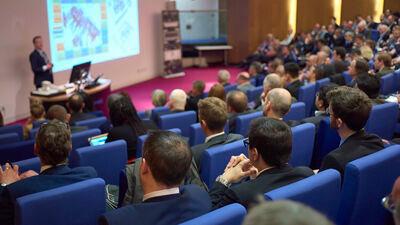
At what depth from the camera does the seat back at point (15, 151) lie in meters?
3.95

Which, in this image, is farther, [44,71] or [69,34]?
[69,34]

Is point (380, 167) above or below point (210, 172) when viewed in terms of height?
above

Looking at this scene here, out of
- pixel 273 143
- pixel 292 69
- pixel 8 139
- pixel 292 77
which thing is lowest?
pixel 8 139

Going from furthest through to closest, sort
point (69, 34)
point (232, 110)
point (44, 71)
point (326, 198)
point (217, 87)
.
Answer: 1. point (69, 34)
2. point (44, 71)
3. point (217, 87)
4. point (232, 110)
5. point (326, 198)

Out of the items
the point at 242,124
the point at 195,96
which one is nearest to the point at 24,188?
the point at 242,124

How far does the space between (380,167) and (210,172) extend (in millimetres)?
992

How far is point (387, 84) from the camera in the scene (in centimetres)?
565

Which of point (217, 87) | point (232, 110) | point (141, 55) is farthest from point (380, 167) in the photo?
point (141, 55)

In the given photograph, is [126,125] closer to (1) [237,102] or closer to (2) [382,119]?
(1) [237,102]

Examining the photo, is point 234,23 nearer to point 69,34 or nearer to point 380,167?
point 69,34

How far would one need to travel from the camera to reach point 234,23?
1544 centimetres

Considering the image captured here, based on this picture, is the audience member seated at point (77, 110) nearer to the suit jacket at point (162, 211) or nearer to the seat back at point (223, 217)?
the suit jacket at point (162, 211)

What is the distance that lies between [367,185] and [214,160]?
0.91 m

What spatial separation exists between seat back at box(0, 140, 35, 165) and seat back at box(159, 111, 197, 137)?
1318 millimetres
